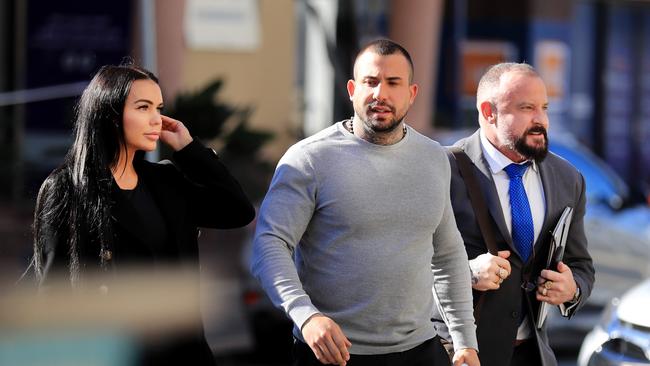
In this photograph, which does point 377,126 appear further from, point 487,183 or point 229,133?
point 229,133

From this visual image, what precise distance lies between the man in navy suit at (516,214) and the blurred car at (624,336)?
1285 mm

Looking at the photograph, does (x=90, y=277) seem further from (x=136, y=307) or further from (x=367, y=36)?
(x=367, y=36)

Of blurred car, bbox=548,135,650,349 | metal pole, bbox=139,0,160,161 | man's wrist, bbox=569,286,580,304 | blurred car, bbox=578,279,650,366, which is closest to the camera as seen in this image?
man's wrist, bbox=569,286,580,304

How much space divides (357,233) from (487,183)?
851mm

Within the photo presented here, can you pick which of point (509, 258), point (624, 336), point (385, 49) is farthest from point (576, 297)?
point (624, 336)

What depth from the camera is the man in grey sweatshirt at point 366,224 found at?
13.1 ft

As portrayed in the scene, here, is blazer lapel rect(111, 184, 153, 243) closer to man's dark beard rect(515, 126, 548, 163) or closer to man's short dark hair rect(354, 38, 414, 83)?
man's short dark hair rect(354, 38, 414, 83)

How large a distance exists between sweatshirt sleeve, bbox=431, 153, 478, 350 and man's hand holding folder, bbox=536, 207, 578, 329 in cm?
36

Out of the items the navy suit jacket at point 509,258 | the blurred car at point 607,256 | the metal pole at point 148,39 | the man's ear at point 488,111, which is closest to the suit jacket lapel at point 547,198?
the navy suit jacket at point 509,258

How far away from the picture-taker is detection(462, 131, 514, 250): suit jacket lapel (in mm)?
4625

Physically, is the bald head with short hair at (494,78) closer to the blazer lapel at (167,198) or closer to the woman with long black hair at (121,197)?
the woman with long black hair at (121,197)

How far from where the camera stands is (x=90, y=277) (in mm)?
3656

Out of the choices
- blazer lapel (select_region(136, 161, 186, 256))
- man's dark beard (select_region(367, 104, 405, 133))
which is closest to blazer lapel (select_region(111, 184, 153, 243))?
blazer lapel (select_region(136, 161, 186, 256))

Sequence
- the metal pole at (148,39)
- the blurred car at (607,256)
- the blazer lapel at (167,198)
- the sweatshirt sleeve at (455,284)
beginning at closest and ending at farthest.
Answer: the blazer lapel at (167,198) → the sweatshirt sleeve at (455,284) → the metal pole at (148,39) → the blurred car at (607,256)
